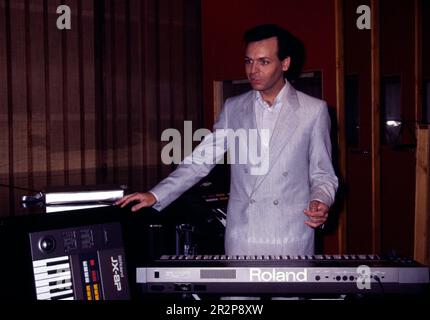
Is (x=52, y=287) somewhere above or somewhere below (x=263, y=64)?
below

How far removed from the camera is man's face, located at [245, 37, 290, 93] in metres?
2.31

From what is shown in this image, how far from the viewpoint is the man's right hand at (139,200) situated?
1579 millimetres

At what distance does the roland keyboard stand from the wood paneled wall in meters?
3.15

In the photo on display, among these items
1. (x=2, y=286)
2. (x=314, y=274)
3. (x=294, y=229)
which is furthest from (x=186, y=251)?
(x=2, y=286)

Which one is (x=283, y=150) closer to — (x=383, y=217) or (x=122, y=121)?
(x=122, y=121)

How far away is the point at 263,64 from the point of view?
2.32 metres

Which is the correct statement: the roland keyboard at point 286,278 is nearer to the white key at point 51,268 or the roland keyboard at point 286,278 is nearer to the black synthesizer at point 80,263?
the black synthesizer at point 80,263

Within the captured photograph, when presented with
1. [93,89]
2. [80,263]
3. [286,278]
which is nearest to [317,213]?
[286,278]

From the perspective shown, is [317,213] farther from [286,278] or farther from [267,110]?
[267,110]

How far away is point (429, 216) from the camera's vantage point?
2375mm

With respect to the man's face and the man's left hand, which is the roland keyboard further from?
the man's face

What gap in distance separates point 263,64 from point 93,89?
2.70 meters
